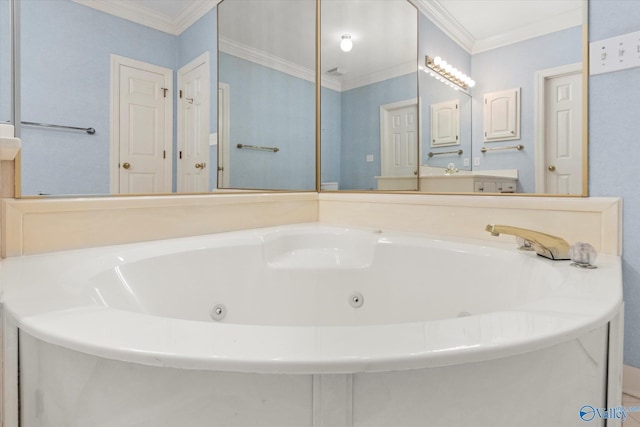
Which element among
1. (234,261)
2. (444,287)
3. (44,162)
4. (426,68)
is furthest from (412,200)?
(44,162)

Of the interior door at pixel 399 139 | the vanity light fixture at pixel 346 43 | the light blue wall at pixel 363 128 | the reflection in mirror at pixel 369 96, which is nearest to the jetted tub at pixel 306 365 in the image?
the interior door at pixel 399 139

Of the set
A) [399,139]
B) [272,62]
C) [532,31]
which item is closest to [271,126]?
[272,62]

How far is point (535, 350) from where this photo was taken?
48cm

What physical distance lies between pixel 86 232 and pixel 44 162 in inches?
9.7

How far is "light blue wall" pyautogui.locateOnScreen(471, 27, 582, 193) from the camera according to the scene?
1175 mm

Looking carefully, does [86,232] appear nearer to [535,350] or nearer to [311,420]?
[311,420]

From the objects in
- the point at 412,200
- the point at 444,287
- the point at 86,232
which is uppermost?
the point at 412,200

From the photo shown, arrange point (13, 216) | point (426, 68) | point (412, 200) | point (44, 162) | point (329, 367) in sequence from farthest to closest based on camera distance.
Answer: point (426, 68)
point (412, 200)
point (44, 162)
point (13, 216)
point (329, 367)

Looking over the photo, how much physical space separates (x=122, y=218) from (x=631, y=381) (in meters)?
1.69

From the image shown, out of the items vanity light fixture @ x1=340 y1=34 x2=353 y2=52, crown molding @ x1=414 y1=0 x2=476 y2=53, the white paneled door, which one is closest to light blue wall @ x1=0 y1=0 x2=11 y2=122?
the white paneled door

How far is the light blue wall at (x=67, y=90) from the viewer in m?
1.06

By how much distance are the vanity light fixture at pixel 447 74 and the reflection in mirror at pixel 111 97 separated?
40.9 inches

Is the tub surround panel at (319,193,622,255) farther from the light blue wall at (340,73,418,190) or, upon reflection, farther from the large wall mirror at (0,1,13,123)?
the large wall mirror at (0,1,13,123)

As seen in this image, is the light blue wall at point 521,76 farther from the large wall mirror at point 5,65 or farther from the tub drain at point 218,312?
the large wall mirror at point 5,65
